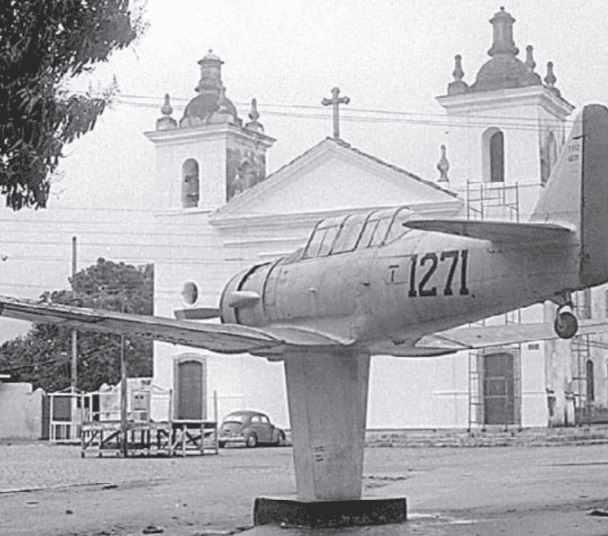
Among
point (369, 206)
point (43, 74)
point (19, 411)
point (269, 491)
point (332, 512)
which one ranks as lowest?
point (269, 491)

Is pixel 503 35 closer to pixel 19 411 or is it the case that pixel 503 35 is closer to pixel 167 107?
pixel 167 107

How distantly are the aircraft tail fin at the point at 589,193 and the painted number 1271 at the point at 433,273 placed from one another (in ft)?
3.28

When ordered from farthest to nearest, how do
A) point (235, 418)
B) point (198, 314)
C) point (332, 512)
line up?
point (235, 418) < point (198, 314) < point (332, 512)

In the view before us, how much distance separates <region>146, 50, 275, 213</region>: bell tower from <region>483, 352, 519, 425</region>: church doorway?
1163 cm

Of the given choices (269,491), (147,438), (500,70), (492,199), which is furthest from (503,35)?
(269,491)

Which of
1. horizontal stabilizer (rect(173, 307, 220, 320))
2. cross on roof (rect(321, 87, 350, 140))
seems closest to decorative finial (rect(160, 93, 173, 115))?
cross on roof (rect(321, 87, 350, 140))

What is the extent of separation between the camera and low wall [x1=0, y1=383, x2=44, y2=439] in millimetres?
52562

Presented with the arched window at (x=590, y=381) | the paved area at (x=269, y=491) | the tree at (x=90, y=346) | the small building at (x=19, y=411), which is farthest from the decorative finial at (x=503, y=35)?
the tree at (x=90, y=346)

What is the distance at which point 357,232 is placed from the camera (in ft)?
45.1

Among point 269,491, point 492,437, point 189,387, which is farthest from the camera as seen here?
point 189,387

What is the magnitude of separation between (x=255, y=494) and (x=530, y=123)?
90.3ft

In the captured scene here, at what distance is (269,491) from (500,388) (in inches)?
1003

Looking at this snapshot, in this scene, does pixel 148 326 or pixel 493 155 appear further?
pixel 493 155

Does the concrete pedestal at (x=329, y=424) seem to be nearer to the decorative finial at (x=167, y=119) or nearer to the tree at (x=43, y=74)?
the tree at (x=43, y=74)
